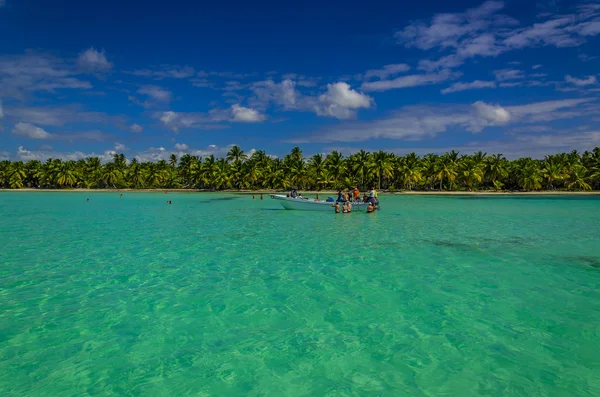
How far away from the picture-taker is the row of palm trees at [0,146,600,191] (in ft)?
277

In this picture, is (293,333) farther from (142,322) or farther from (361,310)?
(142,322)

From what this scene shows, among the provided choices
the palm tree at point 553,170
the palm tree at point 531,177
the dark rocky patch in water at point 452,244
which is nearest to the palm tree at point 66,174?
the dark rocky patch in water at point 452,244

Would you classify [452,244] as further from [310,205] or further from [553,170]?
[553,170]

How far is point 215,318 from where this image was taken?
8.22m

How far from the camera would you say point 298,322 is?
804 cm

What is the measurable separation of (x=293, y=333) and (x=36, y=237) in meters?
17.9

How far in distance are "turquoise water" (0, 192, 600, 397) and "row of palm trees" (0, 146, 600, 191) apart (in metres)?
70.3

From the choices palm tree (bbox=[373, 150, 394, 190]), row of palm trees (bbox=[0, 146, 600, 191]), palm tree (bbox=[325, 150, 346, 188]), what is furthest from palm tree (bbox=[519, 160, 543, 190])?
palm tree (bbox=[325, 150, 346, 188])

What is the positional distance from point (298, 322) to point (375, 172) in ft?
253

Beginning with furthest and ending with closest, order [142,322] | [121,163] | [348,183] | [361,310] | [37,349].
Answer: [121,163] < [348,183] < [361,310] < [142,322] < [37,349]

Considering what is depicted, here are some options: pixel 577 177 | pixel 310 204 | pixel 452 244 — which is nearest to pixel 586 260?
pixel 452 244

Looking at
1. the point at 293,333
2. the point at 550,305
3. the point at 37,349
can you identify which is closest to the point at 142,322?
the point at 37,349

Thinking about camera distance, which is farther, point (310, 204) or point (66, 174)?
point (66, 174)

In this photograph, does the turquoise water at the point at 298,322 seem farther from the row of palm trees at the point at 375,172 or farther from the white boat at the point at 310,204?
the row of palm trees at the point at 375,172
